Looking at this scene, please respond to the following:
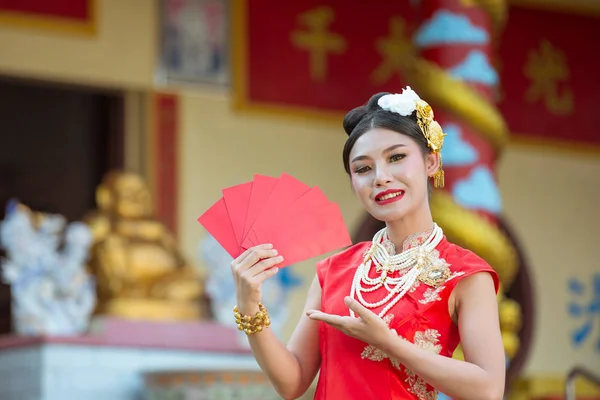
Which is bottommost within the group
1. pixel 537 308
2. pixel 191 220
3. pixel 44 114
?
pixel 537 308

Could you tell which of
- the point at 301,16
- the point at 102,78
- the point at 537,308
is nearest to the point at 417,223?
the point at 102,78

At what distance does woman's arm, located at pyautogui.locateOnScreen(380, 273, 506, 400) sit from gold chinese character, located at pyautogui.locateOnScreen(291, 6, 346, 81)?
510 cm

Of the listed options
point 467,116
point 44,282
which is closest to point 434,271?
point 467,116

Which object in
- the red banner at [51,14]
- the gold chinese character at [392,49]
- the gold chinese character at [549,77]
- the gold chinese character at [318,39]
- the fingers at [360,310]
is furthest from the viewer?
the gold chinese character at [549,77]

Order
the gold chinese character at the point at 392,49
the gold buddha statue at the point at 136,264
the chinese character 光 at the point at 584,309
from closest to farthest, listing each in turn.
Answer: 1. the gold buddha statue at the point at 136,264
2. the gold chinese character at the point at 392,49
3. the chinese character 光 at the point at 584,309

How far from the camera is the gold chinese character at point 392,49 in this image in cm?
757

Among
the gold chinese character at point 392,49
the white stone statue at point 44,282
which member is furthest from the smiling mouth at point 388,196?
the gold chinese character at point 392,49

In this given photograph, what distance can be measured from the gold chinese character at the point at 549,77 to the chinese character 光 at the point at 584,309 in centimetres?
95

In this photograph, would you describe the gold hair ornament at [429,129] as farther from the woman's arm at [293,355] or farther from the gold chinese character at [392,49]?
the gold chinese character at [392,49]

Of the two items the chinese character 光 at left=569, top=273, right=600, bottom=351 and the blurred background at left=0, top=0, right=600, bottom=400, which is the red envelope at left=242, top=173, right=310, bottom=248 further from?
the chinese character 光 at left=569, top=273, right=600, bottom=351

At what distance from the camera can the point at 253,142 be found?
23.4ft

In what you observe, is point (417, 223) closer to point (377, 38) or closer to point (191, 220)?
point (191, 220)

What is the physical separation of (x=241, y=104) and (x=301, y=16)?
2.00ft

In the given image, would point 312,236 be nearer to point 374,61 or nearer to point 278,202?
point 278,202
